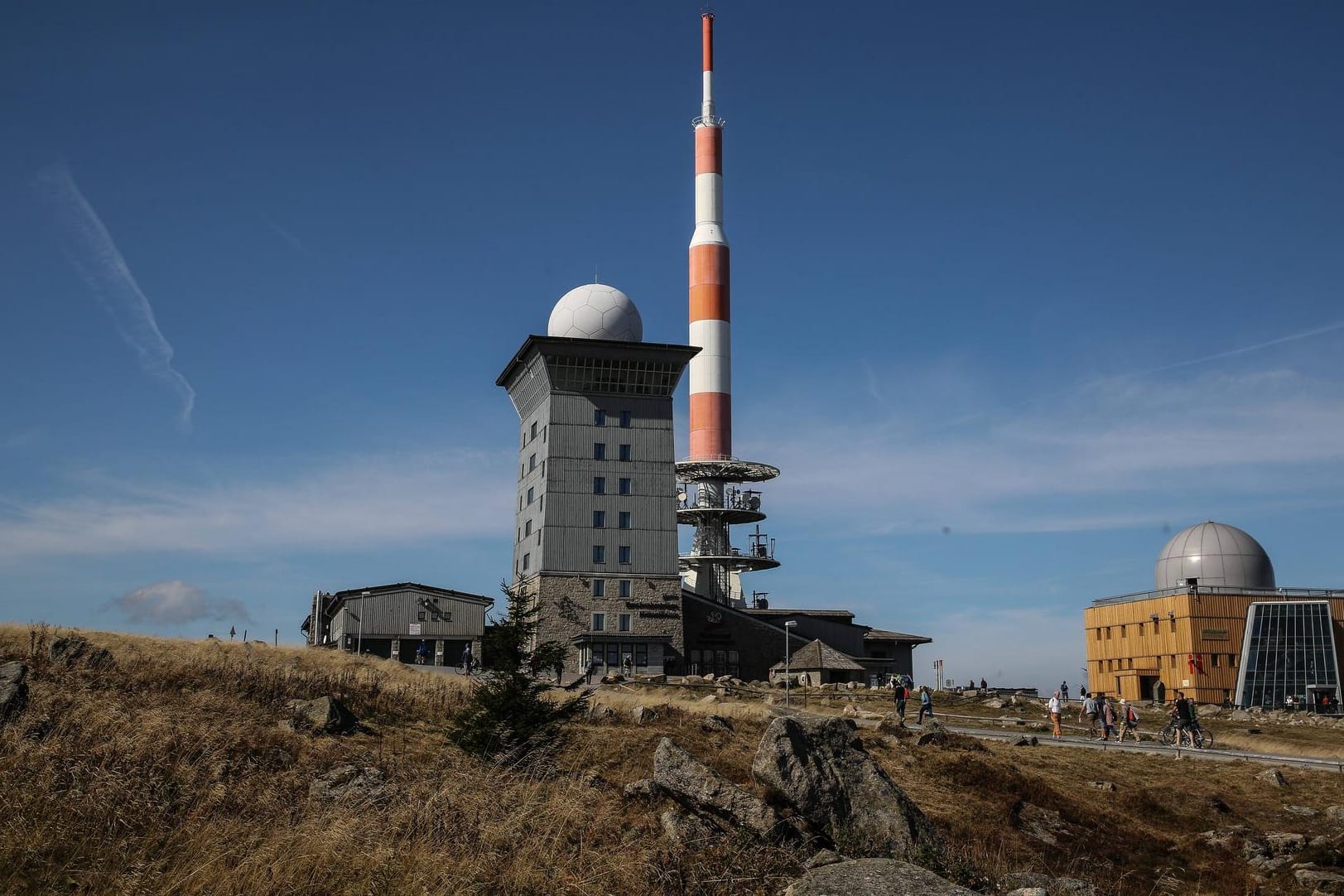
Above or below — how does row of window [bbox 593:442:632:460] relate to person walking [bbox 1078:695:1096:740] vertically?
above

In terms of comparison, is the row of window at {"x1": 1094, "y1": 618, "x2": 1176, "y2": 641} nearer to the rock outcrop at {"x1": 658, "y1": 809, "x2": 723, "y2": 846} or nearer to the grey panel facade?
the grey panel facade

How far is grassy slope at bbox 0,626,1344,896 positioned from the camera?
832 centimetres

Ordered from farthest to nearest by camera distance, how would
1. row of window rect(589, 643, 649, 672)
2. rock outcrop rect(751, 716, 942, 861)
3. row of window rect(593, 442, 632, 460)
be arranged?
row of window rect(593, 442, 632, 460) → row of window rect(589, 643, 649, 672) → rock outcrop rect(751, 716, 942, 861)

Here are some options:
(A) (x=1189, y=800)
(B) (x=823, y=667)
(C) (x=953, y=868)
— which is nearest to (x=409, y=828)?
(C) (x=953, y=868)

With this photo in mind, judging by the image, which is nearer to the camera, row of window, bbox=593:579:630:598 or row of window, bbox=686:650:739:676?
row of window, bbox=593:579:630:598

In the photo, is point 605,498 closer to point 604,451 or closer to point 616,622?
point 604,451

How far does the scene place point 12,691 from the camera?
17344 millimetres

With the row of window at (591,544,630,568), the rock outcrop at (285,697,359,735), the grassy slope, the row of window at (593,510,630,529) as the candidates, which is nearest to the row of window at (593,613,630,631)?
the row of window at (591,544,630,568)

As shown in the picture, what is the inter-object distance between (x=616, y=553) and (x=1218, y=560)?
36934mm

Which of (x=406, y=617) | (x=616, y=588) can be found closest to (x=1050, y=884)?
(x=406, y=617)

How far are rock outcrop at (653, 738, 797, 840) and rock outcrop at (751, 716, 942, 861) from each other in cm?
138

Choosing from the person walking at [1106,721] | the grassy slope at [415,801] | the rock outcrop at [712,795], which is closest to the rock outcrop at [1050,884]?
the grassy slope at [415,801]

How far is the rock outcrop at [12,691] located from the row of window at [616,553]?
5081cm

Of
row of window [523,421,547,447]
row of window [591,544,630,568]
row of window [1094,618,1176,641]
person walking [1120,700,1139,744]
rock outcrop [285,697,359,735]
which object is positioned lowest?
person walking [1120,700,1139,744]
